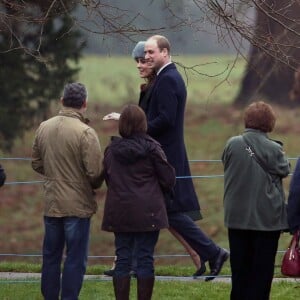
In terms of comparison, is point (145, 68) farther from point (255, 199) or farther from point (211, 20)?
point (255, 199)

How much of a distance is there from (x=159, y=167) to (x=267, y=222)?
0.89m

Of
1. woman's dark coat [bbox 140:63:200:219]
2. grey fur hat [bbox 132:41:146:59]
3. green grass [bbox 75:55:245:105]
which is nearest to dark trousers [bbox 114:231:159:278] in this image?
woman's dark coat [bbox 140:63:200:219]

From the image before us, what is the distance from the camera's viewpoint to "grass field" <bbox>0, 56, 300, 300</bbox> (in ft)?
65.4

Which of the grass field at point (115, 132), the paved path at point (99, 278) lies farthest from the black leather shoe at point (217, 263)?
the grass field at point (115, 132)

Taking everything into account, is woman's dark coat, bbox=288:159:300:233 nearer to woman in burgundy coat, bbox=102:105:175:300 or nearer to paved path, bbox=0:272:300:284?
woman in burgundy coat, bbox=102:105:175:300

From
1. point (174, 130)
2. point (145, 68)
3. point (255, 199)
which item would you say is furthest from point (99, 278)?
point (255, 199)

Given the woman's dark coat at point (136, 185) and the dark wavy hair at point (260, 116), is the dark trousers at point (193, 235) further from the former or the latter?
the dark wavy hair at point (260, 116)

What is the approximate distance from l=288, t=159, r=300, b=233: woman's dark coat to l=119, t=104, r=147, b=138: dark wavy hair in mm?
1205

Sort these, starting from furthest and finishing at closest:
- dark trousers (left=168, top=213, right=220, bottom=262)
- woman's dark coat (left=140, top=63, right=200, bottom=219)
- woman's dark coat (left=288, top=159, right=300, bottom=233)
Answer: dark trousers (left=168, top=213, right=220, bottom=262)
woman's dark coat (left=140, top=63, right=200, bottom=219)
woman's dark coat (left=288, top=159, right=300, bottom=233)

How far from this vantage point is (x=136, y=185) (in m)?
8.66

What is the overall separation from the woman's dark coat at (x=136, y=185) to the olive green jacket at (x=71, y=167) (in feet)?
0.55

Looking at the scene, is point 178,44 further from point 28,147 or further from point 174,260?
point 28,147

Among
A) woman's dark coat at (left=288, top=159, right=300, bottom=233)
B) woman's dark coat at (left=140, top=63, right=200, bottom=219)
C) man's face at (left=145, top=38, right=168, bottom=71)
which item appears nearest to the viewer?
woman's dark coat at (left=288, top=159, right=300, bottom=233)

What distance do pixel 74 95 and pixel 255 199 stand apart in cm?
159
